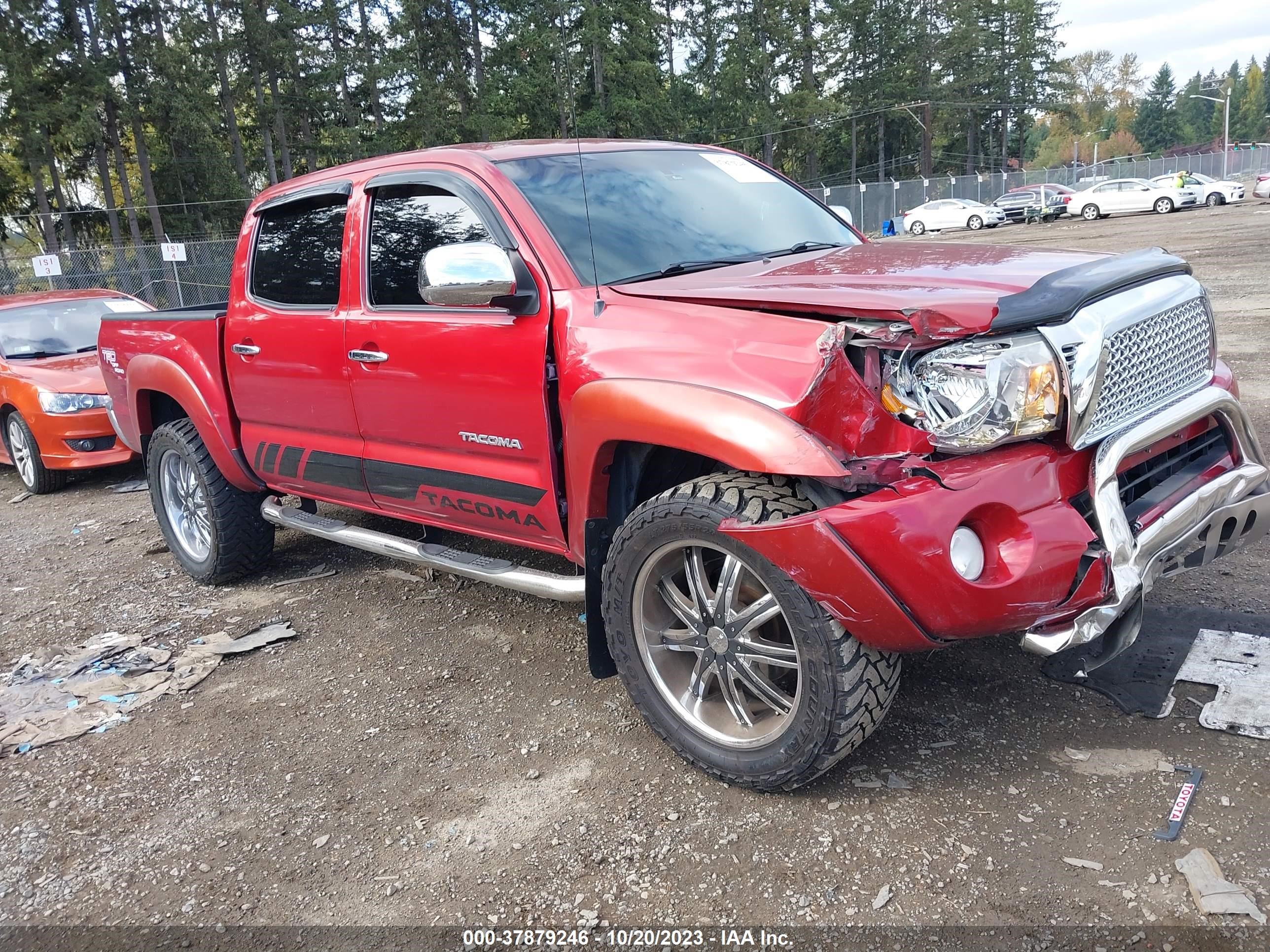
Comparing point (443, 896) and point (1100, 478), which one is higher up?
point (1100, 478)

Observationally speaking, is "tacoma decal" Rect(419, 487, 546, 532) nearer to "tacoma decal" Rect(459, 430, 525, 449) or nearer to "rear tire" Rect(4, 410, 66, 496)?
"tacoma decal" Rect(459, 430, 525, 449)

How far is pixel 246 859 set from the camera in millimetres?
2861

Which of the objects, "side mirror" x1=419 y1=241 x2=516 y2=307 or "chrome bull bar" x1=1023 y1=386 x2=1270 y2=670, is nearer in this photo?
"chrome bull bar" x1=1023 y1=386 x2=1270 y2=670

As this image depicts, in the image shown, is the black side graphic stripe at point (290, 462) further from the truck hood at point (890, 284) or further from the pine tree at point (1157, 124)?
the pine tree at point (1157, 124)

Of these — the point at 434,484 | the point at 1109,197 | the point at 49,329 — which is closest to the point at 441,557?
the point at 434,484

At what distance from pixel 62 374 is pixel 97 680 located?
4735mm

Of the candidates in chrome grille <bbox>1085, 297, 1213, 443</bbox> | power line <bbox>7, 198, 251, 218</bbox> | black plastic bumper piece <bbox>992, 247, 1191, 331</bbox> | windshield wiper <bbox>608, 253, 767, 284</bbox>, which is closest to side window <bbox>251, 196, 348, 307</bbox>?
windshield wiper <bbox>608, 253, 767, 284</bbox>

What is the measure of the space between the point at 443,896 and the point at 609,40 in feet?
154

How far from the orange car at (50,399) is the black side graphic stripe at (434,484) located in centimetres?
453

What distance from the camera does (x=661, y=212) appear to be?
366cm

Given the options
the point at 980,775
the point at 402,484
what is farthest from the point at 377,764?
the point at 980,775

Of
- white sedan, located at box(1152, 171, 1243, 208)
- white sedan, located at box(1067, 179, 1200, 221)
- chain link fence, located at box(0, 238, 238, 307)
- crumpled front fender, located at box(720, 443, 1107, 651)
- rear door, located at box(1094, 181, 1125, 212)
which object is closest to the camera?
crumpled front fender, located at box(720, 443, 1107, 651)

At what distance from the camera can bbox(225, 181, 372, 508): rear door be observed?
412 centimetres

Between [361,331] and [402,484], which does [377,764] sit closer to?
[402,484]
